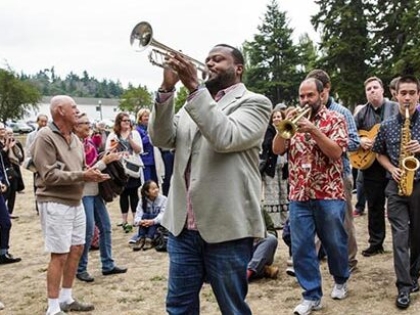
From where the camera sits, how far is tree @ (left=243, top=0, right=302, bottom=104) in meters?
49.0

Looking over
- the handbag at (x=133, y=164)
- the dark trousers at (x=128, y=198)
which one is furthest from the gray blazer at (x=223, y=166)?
the dark trousers at (x=128, y=198)

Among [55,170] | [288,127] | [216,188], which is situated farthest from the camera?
[55,170]

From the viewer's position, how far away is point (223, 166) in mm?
2633

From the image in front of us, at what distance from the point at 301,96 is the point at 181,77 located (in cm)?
213

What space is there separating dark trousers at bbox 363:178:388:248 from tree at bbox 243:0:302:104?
43.1m

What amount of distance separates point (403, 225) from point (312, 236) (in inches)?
33.1

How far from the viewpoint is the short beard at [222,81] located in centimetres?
272

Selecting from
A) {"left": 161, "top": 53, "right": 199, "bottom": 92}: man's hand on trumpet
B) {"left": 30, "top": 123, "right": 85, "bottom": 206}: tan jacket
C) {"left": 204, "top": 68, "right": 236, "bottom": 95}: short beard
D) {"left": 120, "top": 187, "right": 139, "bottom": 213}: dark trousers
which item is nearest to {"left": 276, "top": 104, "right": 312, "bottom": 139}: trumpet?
{"left": 204, "top": 68, "right": 236, "bottom": 95}: short beard

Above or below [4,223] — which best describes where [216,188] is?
above

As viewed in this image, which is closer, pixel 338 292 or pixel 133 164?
pixel 338 292

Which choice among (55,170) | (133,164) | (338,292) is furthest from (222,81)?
(133,164)

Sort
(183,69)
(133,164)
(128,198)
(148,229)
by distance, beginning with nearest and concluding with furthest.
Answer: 1. (183,69)
2. (148,229)
3. (133,164)
4. (128,198)

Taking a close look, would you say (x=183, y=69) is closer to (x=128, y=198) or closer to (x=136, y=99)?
(x=128, y=198)

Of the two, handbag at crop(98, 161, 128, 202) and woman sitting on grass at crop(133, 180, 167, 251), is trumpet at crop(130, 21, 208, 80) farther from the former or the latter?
woman sitting on grass at crop(133, 180, 167, 251)
